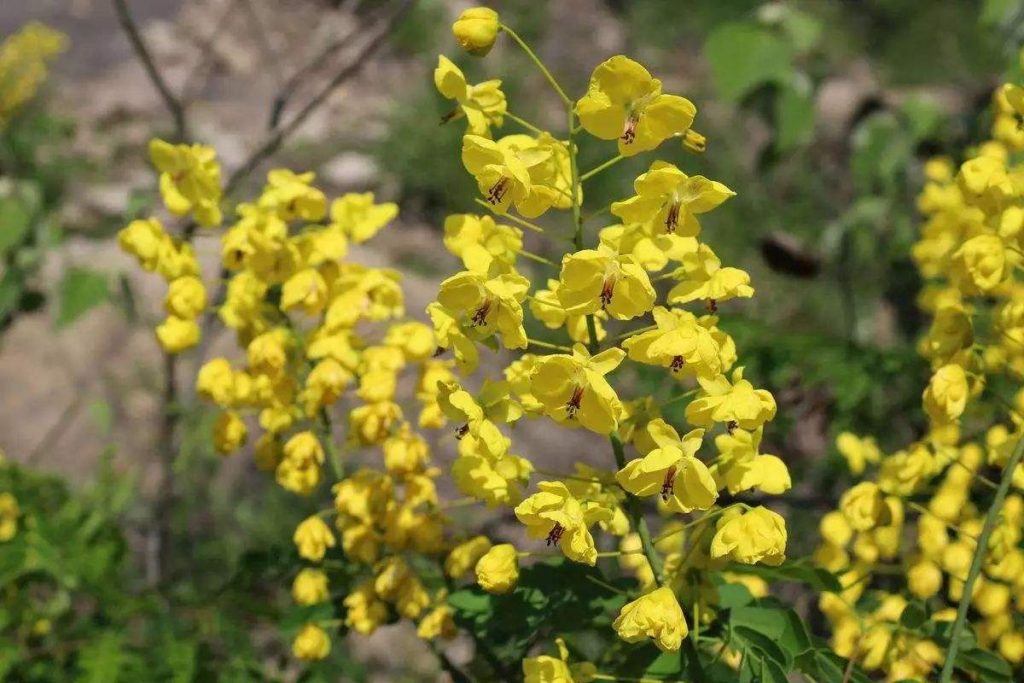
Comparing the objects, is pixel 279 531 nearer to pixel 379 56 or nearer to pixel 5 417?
pixel 5 417

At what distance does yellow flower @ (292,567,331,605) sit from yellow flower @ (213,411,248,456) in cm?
21

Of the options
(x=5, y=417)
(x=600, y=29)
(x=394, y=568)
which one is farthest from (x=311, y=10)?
(x=394, y=568)

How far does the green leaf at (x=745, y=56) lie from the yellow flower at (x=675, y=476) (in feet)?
6.62

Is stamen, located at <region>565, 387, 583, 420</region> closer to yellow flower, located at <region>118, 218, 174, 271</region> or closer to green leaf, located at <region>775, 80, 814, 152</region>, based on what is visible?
yellow flower, located at <region>118, 218, 174, 271</region>

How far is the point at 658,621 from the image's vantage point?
1.09 meters

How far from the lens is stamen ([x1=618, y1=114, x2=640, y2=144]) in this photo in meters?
1.12

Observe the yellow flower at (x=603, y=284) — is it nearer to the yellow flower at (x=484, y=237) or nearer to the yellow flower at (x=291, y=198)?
the yellow flower at (x=484, y=237)

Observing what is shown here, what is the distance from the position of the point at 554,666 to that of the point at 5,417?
3701 mm

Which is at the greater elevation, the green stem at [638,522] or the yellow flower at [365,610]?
the green stem at [638,522]

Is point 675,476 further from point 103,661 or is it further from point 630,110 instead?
point 103,661

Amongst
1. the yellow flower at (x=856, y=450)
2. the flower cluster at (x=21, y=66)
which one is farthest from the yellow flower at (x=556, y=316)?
the flower cluster at (x=21, y=66)

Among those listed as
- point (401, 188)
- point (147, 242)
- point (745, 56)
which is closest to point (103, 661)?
point (147, 242)

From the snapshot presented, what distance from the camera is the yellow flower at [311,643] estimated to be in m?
1.56

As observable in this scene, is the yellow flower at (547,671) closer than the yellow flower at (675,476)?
No
